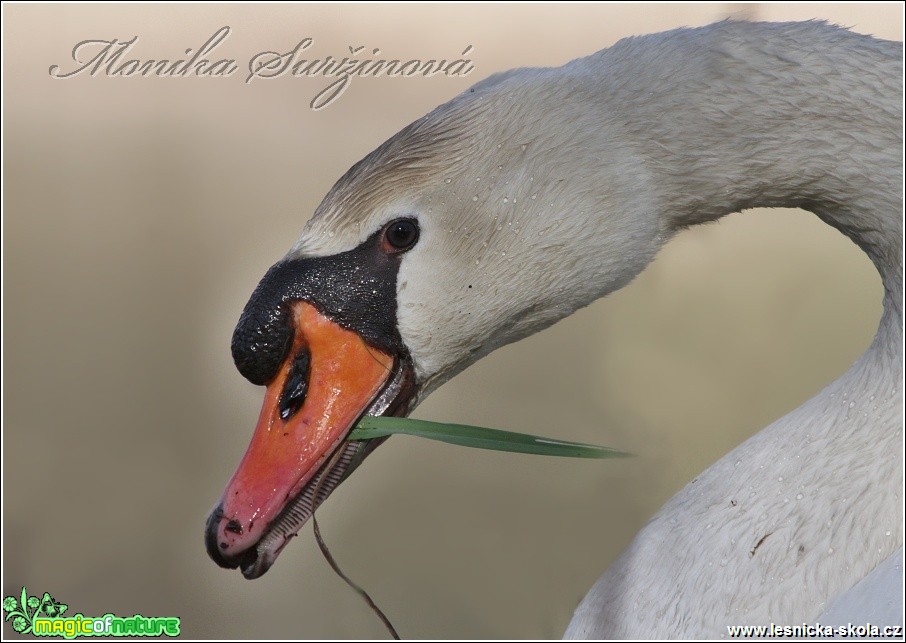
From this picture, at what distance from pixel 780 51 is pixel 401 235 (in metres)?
0.74

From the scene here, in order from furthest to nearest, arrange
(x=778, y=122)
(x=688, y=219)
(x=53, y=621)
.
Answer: (x=53, y=621)
(x=688, y=219)
(x=778, y=122)

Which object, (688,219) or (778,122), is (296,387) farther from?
(778,122)

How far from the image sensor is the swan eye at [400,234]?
1513 millimetres

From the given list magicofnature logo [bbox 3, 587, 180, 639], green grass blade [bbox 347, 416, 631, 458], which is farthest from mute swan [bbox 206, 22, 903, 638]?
magicofnature logo [bbox 3, 587, 180, 639]

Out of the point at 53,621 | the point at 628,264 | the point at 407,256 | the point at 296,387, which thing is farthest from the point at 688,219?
the point at 53,621

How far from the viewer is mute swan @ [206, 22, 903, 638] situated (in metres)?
1.41

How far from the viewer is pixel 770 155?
4.82 feet

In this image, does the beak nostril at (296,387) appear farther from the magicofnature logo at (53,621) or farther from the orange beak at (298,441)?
the magicofnature logo at (53,621)

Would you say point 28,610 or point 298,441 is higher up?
point 298,441

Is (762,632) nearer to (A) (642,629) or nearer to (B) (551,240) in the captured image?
(A) (642,629)

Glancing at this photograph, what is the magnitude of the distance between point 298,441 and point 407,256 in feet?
1.28

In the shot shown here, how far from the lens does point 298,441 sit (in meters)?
1.48

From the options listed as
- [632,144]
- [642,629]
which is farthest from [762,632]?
[632,144]

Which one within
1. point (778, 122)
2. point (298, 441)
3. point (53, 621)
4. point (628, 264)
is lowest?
point (53, 621)
